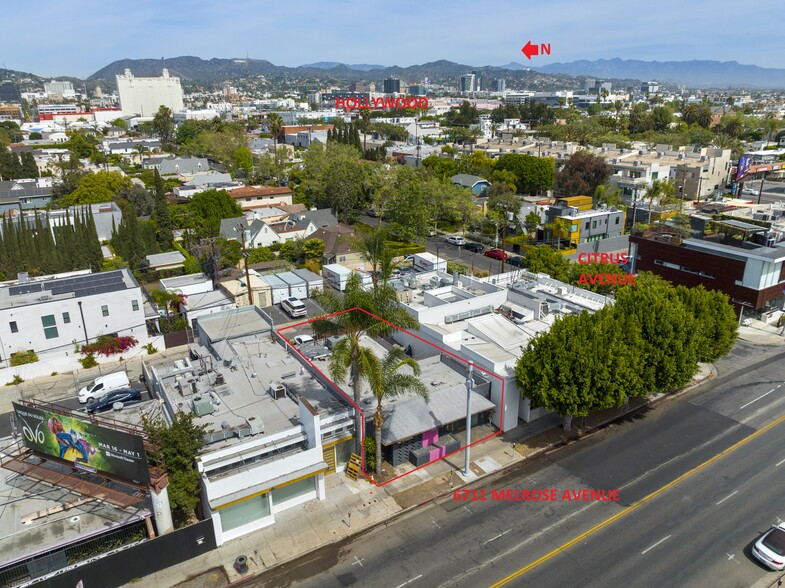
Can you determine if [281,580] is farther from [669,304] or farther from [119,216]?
[119,216]

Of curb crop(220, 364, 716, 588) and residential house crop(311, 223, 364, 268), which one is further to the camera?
residential house crop(311, 223, 364, 268)

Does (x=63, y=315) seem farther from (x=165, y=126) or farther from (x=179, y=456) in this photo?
(x=165, y=126)

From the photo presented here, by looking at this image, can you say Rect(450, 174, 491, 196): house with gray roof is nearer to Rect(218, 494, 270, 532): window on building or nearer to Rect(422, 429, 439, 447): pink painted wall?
Rect(422, 429, 439, 447): pink painted wall

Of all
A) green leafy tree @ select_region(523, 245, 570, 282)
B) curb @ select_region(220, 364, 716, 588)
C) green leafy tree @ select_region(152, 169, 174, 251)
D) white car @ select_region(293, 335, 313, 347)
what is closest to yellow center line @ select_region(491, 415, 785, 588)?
curb @ select_region(220, 364, 716, 588)

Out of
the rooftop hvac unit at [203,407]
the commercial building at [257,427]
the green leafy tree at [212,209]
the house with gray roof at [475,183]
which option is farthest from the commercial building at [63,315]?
the house with gray roof at [475,183]

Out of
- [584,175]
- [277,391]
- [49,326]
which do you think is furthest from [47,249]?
[584,175]

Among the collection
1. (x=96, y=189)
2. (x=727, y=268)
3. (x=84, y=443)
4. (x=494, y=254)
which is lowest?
(x=494, y=254)
